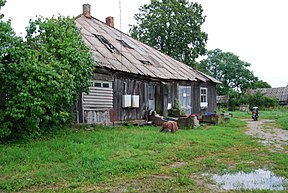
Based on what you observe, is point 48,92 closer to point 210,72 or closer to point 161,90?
point 161,90

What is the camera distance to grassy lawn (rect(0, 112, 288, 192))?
5.31 m

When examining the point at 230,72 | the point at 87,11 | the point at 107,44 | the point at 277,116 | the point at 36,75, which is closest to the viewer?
the point at 36,75

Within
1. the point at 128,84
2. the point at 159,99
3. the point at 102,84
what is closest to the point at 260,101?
the point at 159,99

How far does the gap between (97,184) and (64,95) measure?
4.25 m

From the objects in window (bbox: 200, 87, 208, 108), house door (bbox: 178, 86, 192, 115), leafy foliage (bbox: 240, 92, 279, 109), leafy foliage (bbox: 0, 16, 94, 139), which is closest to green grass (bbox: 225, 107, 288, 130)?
window (bbox: 200, 87, 208, 108)

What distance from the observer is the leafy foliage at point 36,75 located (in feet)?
27.6

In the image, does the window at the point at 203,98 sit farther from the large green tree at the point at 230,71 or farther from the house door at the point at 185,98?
the large green tree at the point at 230,71

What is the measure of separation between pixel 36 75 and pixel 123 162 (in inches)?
153

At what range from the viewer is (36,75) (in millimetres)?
8523

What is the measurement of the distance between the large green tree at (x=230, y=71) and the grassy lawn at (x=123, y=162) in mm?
47086

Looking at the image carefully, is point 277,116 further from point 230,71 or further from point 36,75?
point 230,71

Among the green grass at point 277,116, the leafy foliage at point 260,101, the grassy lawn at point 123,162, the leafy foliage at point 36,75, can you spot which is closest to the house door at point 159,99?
the green grass at point 277,116

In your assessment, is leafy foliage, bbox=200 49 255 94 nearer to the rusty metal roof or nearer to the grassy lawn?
the rusty metal roof

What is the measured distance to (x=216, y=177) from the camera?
19.2 ft
